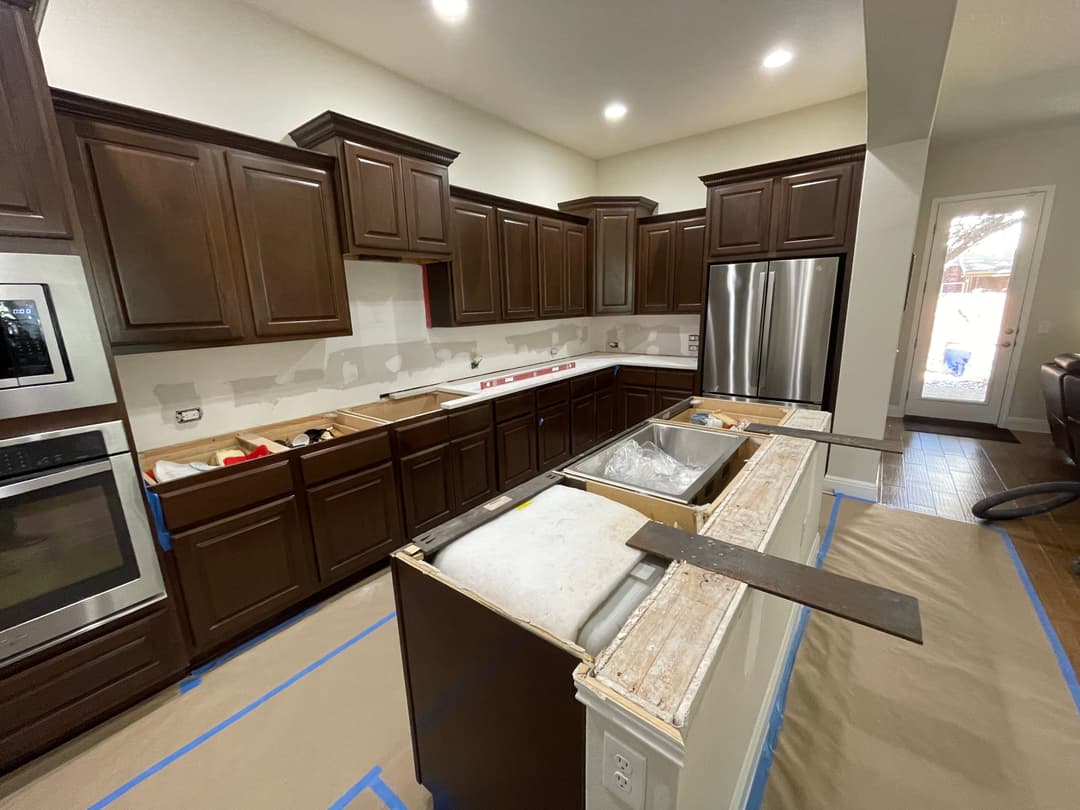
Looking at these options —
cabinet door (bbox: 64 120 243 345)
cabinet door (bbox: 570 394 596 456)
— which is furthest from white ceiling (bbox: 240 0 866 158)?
cabinet door (bbox: 570 394 596 456)

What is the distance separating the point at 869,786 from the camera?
1.38 meters

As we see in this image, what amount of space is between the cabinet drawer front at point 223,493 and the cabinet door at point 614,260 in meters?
3.24

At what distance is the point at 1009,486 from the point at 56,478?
5.52 metres

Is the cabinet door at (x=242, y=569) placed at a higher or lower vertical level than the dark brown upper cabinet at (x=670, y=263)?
lower

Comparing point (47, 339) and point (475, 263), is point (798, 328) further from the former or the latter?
point (47, 339)

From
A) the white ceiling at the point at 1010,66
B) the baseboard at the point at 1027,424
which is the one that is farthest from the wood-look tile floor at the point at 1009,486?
the white ceiling at the point at 1010,66

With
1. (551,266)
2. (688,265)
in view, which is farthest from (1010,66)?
(551,266)

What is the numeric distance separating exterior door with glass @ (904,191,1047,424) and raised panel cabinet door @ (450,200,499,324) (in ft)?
15.9

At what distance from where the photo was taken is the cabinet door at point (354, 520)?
7.08ft

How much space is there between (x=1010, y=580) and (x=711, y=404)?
1813mm

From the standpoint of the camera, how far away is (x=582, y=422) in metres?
3.96

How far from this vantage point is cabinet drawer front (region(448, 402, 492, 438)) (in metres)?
2.76

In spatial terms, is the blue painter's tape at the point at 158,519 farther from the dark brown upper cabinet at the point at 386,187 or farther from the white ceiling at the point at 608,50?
the white ceiling at the point at 608,50

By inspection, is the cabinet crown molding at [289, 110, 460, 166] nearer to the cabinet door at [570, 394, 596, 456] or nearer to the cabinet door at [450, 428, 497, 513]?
the cabinet door at [450, 428, 497, 513]
